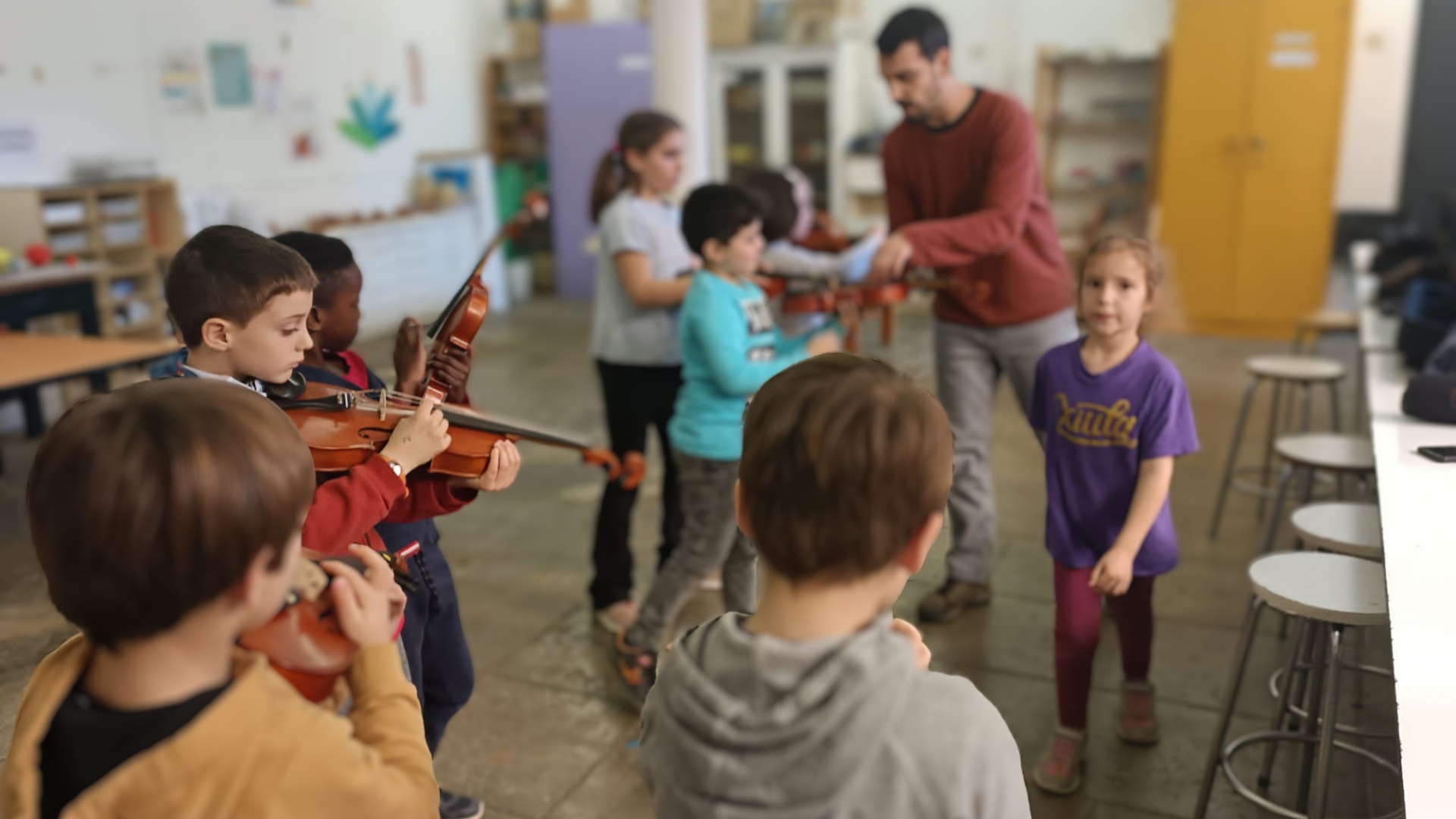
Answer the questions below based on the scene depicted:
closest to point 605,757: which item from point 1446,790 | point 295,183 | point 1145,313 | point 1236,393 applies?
point 1145,313

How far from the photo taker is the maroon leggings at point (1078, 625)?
220 cm

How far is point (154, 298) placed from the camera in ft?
18.6

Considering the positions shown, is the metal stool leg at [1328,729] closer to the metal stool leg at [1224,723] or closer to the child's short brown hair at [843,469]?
the metal stool leg at [1224,723]

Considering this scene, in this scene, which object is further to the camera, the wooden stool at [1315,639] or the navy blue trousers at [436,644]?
the wooden stool at [1315,639]

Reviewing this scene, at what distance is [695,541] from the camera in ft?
8.18

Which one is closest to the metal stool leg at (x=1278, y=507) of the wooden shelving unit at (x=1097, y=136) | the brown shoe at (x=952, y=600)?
the brown shoe at (x=952, y=600)

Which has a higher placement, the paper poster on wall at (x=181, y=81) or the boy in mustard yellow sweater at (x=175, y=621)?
the paper poster on wall at (x=181, y=81)

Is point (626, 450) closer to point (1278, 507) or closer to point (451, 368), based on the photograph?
point (451, 368)

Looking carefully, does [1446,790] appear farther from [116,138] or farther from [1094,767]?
[116,138]

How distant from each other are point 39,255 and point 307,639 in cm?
488

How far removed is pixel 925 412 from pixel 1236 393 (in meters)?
5.24

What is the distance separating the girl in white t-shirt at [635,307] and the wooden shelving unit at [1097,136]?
5244mm

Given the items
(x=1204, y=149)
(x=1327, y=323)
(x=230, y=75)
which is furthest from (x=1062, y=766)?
(x=230, y=75)

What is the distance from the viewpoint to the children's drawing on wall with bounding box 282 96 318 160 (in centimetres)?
705
